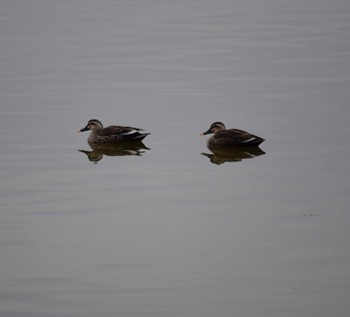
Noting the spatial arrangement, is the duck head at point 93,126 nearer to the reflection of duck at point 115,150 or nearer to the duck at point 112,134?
the duck at point 112,134

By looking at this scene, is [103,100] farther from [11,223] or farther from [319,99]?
[11,223]

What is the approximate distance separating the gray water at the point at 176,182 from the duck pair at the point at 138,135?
0.97 feet

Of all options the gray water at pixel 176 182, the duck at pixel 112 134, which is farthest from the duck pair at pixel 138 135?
the gray water at pixel 176 182

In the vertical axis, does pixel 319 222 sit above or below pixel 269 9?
below

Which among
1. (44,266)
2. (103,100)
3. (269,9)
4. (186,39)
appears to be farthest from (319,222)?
(269,9)

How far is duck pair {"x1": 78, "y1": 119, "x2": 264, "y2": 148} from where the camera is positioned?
17.7 metres

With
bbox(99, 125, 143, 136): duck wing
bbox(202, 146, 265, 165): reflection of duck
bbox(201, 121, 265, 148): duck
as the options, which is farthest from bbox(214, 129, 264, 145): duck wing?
bbox(99, 125, 143, 136): duck wing

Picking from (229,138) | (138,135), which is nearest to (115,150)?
(138,135)

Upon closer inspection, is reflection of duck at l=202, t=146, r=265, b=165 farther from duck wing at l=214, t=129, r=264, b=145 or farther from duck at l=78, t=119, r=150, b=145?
duck at l=78, t=119, r=150, b=145

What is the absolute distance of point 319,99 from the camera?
21.2 metres

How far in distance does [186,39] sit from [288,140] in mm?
13684

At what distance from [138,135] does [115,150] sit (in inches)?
18.1

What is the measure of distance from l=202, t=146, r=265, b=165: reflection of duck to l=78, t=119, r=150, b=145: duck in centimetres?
136

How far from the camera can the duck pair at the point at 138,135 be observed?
697 inches
